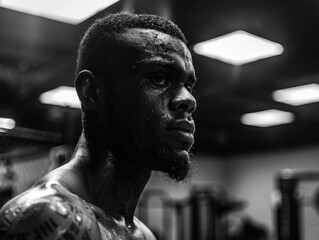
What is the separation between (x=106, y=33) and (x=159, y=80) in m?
0.19

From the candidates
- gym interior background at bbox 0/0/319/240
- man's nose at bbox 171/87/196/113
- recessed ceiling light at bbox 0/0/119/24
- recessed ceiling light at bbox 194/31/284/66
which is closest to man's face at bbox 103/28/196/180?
man's nose at bbox 171/87/196/113

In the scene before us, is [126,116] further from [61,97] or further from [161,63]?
[61,97]

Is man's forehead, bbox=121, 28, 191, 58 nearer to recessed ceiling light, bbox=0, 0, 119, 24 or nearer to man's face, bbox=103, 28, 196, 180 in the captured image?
man's face, bbox=103, 28, 196, 180

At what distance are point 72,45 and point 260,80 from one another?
2158 millimetres

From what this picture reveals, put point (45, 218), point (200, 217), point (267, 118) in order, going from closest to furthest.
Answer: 1. point (45, 218)
2. point (267, 118)
3. point (200, 217)

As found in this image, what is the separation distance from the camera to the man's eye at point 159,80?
4.00 feet

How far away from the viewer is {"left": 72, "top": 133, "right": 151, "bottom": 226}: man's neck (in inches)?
48.9

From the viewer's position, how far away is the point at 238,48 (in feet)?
13.5

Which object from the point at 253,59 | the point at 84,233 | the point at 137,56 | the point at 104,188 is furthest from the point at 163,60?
the point at 253,59

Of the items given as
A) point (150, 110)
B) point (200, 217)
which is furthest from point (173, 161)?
point (200, 217)

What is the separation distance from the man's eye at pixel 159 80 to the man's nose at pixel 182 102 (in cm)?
4

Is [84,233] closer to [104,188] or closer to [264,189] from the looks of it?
[104,188]

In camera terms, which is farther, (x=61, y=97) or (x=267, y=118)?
(x=267, y=118)

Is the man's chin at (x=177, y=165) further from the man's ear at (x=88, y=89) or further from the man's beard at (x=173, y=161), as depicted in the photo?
the man's ear at (x=88, y=89)
